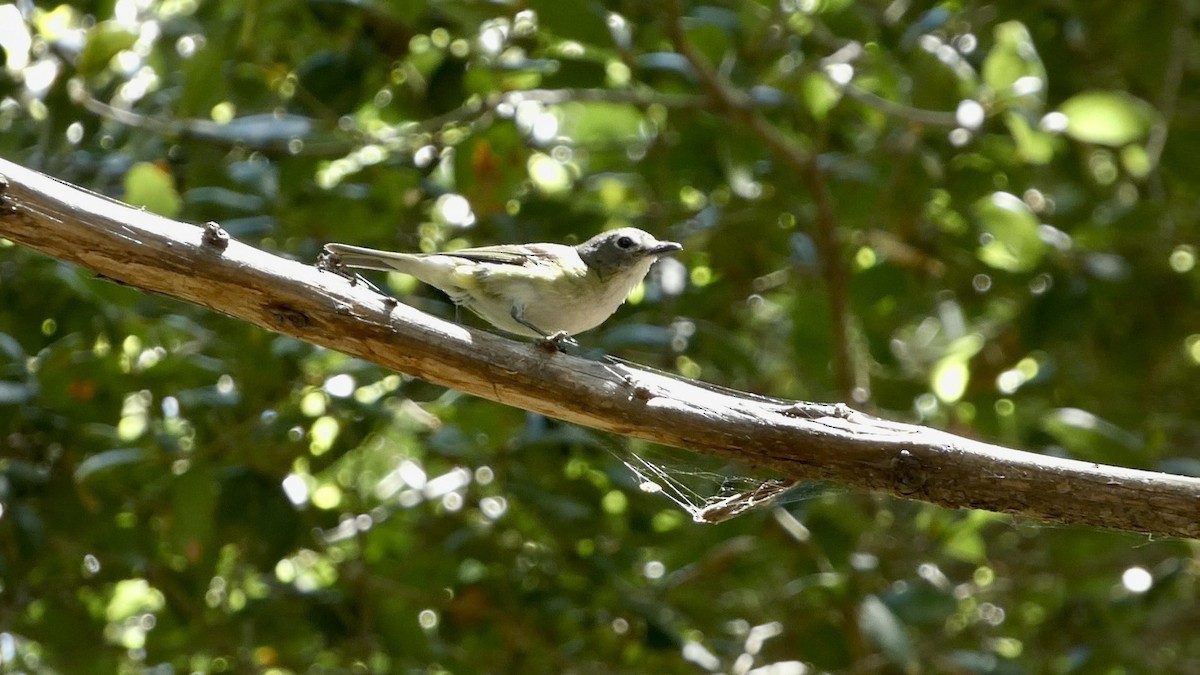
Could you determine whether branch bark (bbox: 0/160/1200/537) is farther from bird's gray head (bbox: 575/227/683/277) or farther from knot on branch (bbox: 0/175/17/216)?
bird's gray head (bbox: 575/227/683/277)

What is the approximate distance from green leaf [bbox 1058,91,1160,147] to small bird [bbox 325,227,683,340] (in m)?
1.71

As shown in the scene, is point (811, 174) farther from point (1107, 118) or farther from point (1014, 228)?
point (1107, 118)

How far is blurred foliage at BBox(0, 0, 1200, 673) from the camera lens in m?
4.23

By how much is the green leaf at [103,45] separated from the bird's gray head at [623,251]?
5.25ft

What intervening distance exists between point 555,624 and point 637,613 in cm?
41

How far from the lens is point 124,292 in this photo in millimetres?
3752

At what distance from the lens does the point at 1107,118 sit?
177 inches

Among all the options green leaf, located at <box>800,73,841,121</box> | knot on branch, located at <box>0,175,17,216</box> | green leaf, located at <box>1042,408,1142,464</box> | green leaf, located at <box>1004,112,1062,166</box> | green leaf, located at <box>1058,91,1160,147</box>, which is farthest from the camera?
green leaf, located at <box>800,73,841,121</box>

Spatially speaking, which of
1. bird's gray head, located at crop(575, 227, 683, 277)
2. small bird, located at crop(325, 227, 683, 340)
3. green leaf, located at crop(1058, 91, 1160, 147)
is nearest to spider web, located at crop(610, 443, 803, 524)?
small bird, located at crop(325, 227, 683, 340)

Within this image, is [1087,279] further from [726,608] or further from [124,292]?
[124,292]

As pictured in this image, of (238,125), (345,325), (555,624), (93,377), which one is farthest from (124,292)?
(555,624)

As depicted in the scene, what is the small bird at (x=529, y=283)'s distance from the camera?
152 inches

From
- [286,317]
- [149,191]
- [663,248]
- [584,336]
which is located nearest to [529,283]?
[663,248]

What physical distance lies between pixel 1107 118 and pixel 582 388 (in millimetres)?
2686
